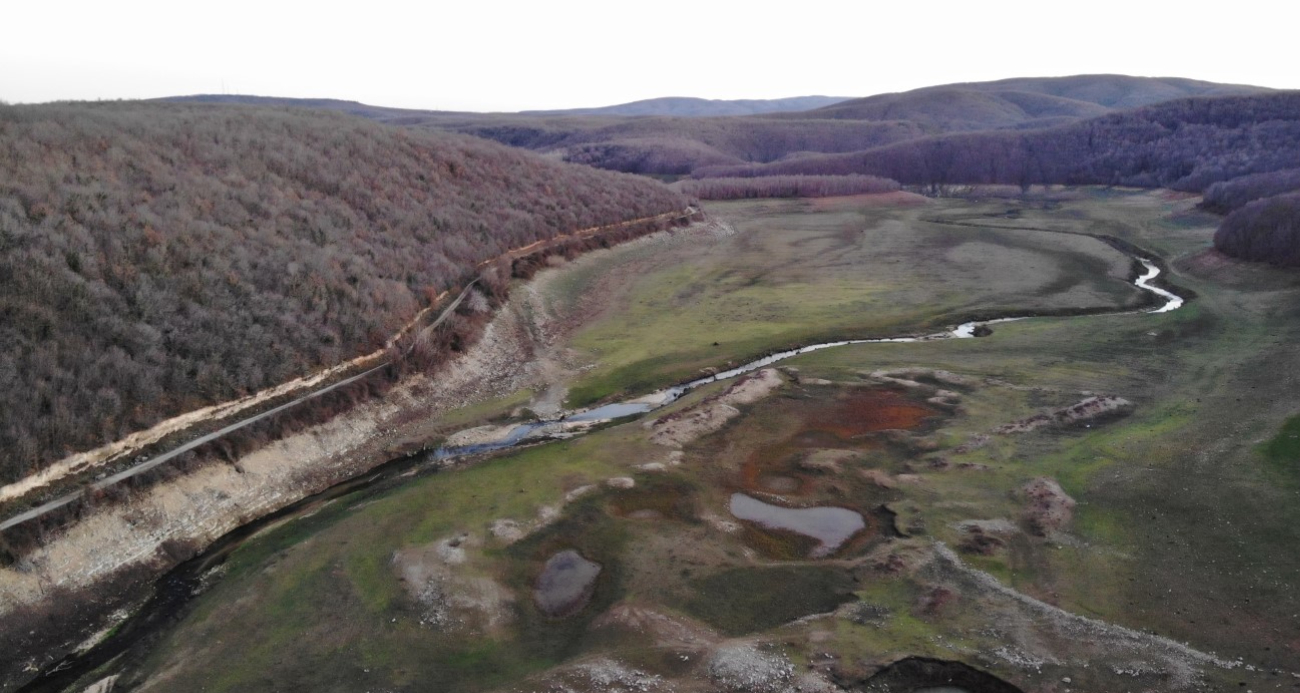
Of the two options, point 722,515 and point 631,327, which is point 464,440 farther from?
point 631,327

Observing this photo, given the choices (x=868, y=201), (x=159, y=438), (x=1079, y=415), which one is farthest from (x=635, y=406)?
(x=868, y=201)

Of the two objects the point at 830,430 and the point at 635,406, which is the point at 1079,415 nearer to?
the point at 830,430

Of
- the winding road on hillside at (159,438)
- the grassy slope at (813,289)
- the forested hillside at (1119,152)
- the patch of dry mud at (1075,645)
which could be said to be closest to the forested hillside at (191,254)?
the winding road on hillside at (159,438)

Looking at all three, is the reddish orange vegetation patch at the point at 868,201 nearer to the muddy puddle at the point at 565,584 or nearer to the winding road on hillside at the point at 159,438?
the winding road on hillside at the point at 159,438

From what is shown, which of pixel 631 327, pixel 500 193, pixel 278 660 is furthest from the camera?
pixel 500 193

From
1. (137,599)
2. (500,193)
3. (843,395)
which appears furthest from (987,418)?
(500,193)

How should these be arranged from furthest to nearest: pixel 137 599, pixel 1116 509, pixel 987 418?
pixel 987 418, pixel 1116 509, pixel 137 599

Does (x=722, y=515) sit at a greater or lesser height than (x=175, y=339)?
lesser
